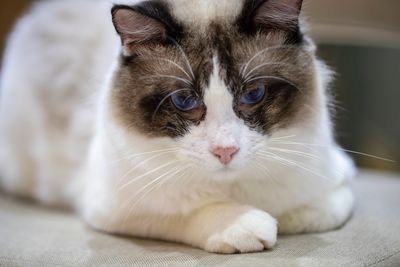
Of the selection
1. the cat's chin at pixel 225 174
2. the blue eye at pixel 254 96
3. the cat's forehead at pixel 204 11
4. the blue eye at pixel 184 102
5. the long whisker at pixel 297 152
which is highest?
the cat's forehead at pixel 204 11

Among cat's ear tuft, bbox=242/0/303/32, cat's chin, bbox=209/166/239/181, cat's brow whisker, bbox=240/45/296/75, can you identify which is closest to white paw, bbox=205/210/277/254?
cat's chin, bbox=209/166/239/181

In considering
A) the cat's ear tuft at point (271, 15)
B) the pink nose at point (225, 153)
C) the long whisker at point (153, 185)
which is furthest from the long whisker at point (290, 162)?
the cat's ear tuft at point (271, 15)

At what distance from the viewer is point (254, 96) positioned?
1.41 meters

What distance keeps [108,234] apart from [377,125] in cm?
186

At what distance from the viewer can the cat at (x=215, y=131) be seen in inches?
54.4

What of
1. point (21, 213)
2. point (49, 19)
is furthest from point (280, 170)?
point (49, 19)

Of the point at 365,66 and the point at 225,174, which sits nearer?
the point at 225,174

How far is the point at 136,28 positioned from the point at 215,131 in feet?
1.20

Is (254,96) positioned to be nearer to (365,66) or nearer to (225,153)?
(225,153)

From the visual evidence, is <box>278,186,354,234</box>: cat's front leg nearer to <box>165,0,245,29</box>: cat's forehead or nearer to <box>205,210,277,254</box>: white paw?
<box>205,210,277,254</box>: white paw

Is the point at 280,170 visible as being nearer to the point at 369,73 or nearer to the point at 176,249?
the point at 176,249

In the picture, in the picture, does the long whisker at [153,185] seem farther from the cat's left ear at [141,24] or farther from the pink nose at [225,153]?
the cat's left ear at [141,24]

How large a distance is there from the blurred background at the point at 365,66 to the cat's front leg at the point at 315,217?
113 centimetres

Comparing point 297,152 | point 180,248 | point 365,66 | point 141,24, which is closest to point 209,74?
point 141,24
